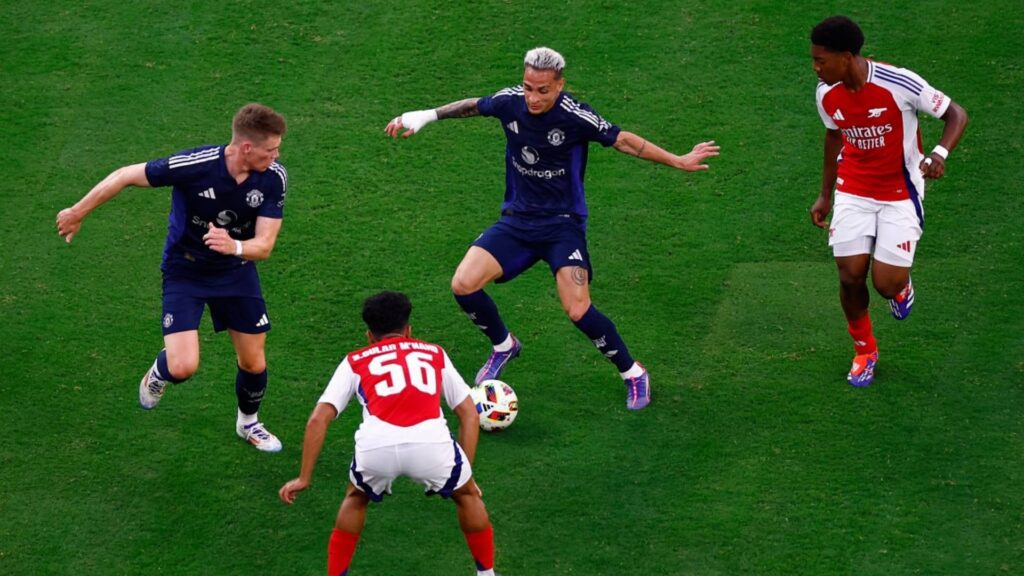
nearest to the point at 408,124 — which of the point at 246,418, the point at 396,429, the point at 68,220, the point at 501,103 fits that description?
the point at 501,103

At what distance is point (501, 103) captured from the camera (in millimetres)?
9148

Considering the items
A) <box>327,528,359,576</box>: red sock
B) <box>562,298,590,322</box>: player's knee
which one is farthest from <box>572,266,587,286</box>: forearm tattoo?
<box>327,528,359,576</box>: red sock

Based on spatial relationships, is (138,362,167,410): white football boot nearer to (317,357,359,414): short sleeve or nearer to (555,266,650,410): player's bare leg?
(317,357,359,414): short sleeve

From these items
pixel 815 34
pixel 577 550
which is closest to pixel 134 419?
pixel 577 550

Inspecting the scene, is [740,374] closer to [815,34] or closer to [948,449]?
[948,449]

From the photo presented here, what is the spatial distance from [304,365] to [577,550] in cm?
273

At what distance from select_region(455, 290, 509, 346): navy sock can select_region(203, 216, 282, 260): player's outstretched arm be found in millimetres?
1617

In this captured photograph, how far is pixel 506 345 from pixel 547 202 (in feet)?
3.49

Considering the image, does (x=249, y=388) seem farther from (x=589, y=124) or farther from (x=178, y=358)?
(x=589, y=124)

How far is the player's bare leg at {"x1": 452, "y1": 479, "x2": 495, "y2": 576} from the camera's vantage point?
7250 mm

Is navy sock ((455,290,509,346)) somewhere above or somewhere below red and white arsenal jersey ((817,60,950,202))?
below

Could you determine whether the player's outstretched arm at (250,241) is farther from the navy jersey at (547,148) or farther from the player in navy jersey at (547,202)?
the navy jersey at (547,148)

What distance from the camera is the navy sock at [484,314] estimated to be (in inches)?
362

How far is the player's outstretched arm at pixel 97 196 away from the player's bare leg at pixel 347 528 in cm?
234
